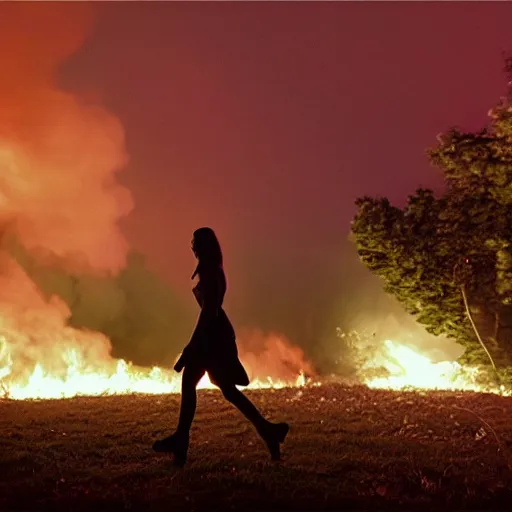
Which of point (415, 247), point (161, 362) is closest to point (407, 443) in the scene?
point (415, 247)

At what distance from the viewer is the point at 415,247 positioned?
13.3 meters

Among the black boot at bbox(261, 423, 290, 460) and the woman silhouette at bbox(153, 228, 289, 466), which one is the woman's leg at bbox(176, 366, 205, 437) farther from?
the black boot at bbox(261, 423, 290, 460)

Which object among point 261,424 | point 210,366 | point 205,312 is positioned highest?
point 205,312

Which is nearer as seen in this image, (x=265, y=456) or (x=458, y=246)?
(x=265, y=456)

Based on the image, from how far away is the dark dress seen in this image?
604cm

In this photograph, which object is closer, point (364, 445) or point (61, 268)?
point (364, 445)

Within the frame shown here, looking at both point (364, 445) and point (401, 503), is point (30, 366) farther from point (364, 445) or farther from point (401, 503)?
point (401, 503)

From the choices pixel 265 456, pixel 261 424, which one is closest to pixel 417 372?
pixel 265 456

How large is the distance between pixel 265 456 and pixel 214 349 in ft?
4.06

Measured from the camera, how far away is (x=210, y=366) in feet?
19.9

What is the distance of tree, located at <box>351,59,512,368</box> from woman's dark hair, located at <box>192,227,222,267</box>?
7.63 meters

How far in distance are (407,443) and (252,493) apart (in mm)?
2705

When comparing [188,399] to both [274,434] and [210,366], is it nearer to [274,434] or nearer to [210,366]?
[210,366]

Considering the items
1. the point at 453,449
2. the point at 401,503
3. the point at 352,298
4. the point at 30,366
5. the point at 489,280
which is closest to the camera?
the point at 401,503
